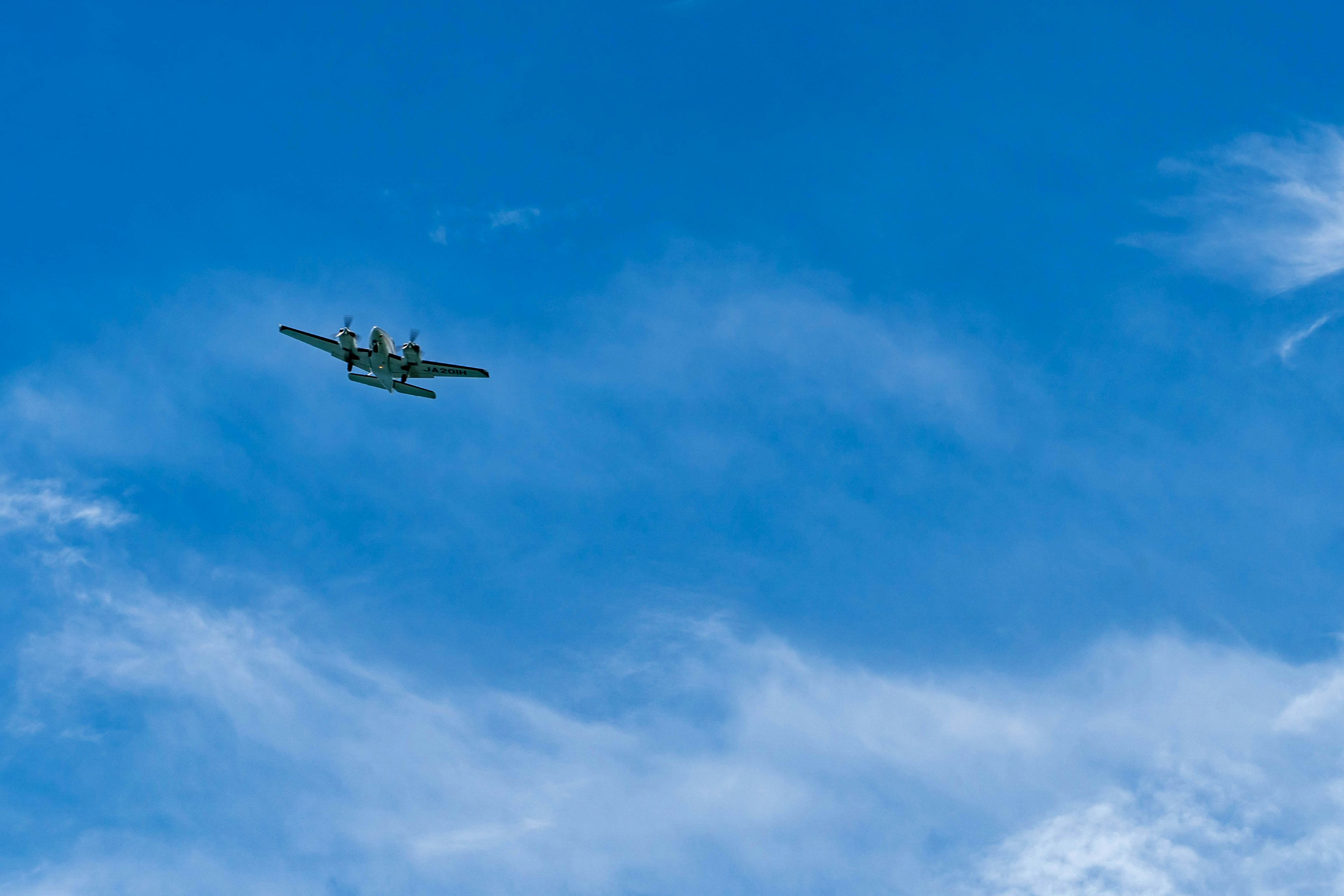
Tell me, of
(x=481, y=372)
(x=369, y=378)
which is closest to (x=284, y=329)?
(x=369, y=378)

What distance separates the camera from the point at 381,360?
18450 centimetres

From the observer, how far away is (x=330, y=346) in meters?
186

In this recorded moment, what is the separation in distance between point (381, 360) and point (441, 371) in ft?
28.3

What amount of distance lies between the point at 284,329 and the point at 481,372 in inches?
1031

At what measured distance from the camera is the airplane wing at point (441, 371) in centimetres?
18775

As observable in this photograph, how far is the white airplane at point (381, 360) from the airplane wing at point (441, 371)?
0.15 feet

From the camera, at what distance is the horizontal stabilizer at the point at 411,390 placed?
630 ft

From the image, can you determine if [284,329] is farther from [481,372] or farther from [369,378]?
[481,372]

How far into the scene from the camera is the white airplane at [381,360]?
603 feet

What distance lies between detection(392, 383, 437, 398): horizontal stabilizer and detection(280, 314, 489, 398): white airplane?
0.70 ft

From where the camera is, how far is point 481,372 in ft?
617

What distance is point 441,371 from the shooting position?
18938cm

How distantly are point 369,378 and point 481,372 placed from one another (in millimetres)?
15185

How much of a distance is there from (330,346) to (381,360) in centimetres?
761
